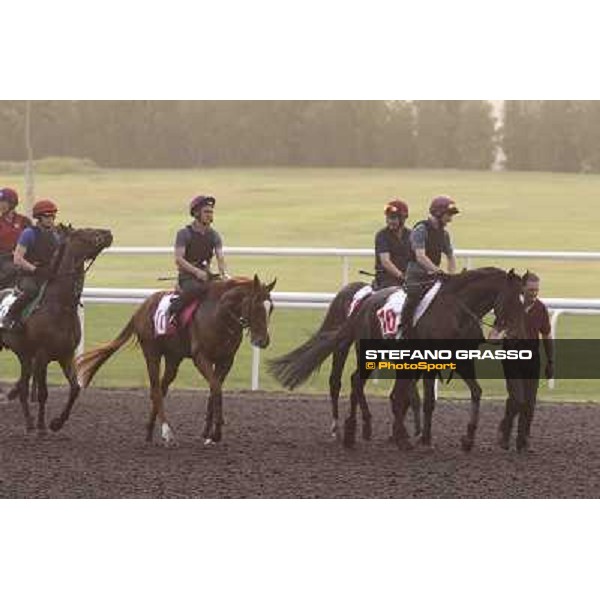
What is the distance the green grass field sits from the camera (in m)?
13.9

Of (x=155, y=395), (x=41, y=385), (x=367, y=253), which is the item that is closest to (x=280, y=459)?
(x=155, y=395)

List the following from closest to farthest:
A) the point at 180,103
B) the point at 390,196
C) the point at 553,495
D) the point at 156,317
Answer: the point at 553,495, the point at 156,317, the point at 180,103, the point at 390,196

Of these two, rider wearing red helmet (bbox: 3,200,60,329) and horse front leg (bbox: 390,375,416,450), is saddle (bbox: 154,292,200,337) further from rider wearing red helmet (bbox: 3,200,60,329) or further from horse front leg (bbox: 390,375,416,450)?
horse front leg (bbox: 390,375,416,450)

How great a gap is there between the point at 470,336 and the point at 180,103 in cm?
612

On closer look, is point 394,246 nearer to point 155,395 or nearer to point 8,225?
point 155,395

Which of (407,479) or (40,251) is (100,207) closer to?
(40,251)

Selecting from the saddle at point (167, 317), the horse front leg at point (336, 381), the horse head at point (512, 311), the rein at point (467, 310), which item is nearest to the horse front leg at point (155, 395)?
the saddle at point (167, 317)

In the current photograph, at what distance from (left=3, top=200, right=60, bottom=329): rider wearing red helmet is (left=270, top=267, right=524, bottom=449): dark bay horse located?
1621 millimetres

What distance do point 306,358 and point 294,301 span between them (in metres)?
2.52

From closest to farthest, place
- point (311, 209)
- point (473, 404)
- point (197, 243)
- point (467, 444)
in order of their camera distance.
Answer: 1. point (473, 404)
2. point (467, 444)
3. point (197, 243)
4. point (311, 209)

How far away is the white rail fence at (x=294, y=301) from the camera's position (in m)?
10.5

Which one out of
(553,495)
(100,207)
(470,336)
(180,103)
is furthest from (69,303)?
(100,207)

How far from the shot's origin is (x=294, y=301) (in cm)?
1095

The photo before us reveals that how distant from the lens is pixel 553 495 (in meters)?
7.08
